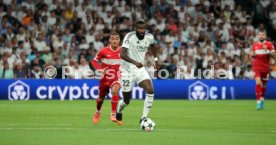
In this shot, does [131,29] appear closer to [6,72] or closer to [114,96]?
[6,72]

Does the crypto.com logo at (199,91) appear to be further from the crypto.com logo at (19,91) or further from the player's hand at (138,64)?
the player's hand at (138,64)

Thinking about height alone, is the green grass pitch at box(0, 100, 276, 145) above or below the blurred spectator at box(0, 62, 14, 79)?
below

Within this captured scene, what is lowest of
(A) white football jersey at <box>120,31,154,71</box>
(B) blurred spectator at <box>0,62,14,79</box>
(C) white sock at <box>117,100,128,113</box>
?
(C) white sock at <box>117,100,128,113</box>

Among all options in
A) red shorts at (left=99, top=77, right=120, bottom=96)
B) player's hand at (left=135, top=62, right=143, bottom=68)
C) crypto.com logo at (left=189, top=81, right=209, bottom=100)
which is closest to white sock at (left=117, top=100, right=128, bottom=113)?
red shorts at (left=99, top=77, right=120, bottom=96)

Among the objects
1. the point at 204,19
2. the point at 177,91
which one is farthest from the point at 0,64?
the point at 204,19

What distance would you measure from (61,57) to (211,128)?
559 inches

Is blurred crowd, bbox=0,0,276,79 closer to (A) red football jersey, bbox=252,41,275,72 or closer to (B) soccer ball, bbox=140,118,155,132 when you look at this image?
(A) red football jersey, bbox=252,41,275,72

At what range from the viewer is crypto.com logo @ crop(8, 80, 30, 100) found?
28.2 m

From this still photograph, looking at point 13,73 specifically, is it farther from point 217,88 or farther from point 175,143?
point 175,143

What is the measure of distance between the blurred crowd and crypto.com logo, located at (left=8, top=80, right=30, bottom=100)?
598 mm

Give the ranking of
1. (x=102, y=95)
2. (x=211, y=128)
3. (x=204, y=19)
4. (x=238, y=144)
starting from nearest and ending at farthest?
1. (x=238, y=144)
2. (x=211, y=128)
3. (x=102, y=95)
4. (x=204, y=19)

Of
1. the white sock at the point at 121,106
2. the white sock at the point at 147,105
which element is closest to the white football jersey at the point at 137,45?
the white sock at the point at 147,105

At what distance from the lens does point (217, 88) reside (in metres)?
29.7

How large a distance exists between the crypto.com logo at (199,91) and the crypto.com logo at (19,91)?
6.59 m
